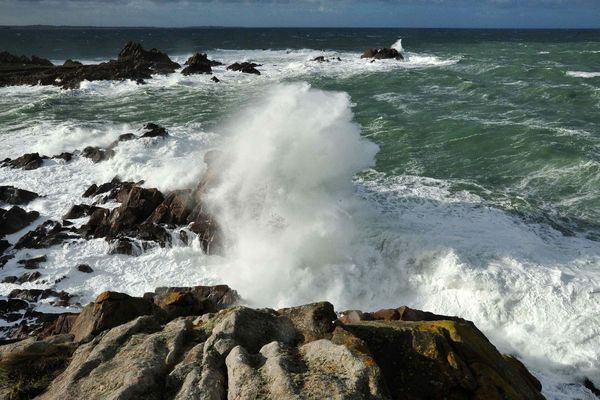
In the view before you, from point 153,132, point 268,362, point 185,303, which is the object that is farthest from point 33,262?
point 268,362

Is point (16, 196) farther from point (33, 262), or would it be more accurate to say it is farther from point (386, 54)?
point (386, 54)

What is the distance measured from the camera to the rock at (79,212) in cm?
1619

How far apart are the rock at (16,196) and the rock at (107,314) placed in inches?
441

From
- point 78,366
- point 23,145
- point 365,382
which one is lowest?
point 23,145

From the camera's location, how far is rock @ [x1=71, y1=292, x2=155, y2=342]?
796 centimetres

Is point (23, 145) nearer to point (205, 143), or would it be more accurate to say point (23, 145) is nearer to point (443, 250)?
point (205, 143)

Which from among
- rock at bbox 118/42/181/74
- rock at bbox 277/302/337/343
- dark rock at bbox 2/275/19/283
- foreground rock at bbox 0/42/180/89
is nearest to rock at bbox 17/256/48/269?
dark rock at bbox 2/275/19/283

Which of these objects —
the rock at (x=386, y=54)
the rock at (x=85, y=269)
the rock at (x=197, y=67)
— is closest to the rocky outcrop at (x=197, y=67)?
the rock at (x=197, y=67)

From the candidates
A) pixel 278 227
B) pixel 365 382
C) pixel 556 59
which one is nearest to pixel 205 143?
pixel 278 227

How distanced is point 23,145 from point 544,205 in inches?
975

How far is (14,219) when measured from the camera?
1578 cm

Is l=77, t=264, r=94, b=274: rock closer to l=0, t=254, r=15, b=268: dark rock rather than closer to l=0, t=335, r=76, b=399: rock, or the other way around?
l=0, t=254, r=15, b=268: dark rock

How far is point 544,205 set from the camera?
50.6ft

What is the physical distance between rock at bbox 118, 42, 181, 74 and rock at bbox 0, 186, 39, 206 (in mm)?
36087
